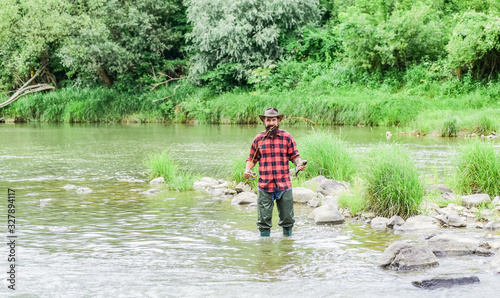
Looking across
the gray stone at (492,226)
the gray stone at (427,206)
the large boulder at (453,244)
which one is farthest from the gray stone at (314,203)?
the large boulder at (453,244)

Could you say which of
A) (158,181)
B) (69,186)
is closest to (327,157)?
(158,181)

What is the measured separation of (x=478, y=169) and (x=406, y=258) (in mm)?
3934

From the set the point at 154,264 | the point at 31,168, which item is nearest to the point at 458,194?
the point at 154,264

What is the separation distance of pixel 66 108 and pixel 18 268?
33.1 metres

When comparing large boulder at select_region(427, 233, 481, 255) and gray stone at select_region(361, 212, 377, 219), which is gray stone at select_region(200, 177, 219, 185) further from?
large boulder at select_region(427, 233, 481, 255)

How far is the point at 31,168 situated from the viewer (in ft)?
48.2

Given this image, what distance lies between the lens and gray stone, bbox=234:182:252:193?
1109cm

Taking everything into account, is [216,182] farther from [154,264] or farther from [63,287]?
[63,287]

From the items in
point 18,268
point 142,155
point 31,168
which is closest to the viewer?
point 18,268

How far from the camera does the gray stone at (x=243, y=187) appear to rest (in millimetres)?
11094

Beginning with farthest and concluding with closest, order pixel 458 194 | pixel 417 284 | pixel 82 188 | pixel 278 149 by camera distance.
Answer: pixel 82 188, pixel 458 194, pixel 278 149, pixel 417 284

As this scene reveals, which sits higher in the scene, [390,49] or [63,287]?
[390,49]

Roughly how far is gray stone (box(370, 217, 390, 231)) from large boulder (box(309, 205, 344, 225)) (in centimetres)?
47

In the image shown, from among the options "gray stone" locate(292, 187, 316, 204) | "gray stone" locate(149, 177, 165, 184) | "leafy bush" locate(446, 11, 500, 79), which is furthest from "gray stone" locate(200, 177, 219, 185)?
"leafy bush" locate(446, 11, 500, 79)
